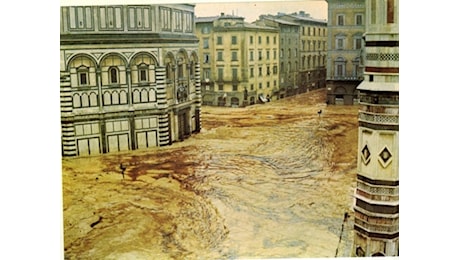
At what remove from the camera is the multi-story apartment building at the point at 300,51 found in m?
3.36

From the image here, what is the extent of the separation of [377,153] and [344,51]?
1.97ft

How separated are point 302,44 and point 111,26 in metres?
1.07

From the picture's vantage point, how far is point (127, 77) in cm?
338

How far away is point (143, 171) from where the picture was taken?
3.39m

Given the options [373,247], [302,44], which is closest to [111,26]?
[302,44]

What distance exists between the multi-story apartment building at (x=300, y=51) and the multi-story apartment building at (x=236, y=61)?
0.05 metres

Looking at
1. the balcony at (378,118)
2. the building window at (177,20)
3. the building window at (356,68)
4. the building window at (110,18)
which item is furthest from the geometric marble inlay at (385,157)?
the building window at (110,18)

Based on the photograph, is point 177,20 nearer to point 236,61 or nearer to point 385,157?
point 236,61

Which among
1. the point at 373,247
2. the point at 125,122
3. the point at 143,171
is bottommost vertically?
the point at 373,247

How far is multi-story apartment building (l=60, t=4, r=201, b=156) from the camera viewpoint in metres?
3.28
